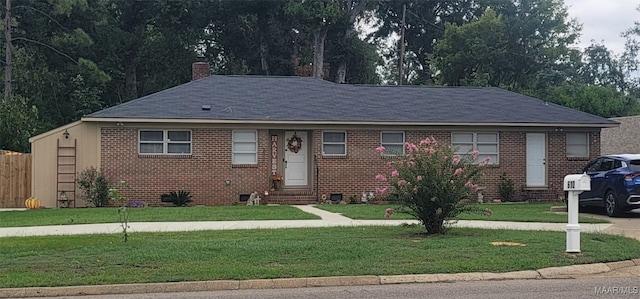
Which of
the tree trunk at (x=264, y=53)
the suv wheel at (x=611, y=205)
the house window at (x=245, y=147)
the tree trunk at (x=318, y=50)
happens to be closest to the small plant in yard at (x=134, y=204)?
the house window at (x=245, y=147)

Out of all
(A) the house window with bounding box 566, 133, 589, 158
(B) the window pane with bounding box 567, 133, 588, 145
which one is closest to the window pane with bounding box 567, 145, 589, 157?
(A) the house window with bounding box 566, 133, 589, 158

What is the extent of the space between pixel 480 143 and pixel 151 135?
11.6m

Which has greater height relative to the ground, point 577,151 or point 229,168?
point 577,151

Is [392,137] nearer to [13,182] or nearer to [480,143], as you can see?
[480,143]

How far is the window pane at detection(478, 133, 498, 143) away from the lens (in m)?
27.7

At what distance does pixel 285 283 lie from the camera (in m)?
10.4

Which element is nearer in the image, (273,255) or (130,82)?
(273,255)

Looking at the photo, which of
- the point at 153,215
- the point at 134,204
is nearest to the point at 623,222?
the point at 153,215

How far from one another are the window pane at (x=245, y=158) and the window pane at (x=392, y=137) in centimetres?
461

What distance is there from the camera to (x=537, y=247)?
12.8 meters

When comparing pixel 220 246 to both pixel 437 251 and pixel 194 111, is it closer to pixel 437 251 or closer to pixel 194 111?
pixel 437 251

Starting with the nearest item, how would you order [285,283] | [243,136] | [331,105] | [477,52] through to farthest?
[285,283] → [243,136] → [331,105] → [477,52]

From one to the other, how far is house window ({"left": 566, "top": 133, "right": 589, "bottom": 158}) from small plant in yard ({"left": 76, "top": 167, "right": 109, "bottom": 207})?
54.1 ft

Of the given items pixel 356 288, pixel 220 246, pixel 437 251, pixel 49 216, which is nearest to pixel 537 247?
pixel 437 251
